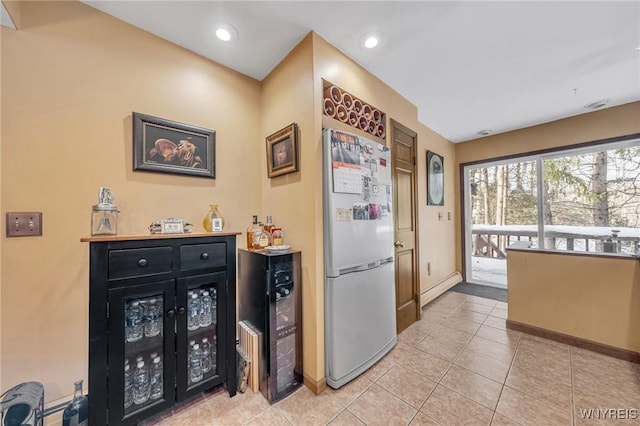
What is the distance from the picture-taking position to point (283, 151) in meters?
1.90

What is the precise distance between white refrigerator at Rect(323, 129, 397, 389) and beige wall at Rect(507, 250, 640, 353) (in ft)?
5.23

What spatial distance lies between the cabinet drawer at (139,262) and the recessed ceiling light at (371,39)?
2009mm

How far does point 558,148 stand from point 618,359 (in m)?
2.59

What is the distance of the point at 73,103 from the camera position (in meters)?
1.41

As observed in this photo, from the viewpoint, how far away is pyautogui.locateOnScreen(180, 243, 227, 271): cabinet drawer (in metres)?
1.45

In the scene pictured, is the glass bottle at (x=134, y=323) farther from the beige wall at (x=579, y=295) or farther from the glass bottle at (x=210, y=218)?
the beige wall at (x=579, y=295)

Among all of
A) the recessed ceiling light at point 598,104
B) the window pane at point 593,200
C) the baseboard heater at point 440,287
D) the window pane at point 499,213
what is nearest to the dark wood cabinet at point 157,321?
the baseboard heater at point 440,287

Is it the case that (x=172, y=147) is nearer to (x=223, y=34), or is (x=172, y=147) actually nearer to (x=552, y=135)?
(x=223, y=34)

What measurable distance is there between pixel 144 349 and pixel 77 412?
0.41 meters

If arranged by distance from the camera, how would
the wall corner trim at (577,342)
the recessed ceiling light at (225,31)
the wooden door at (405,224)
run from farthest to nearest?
1. the wooden door at (405,224)
2. the wall corner trim at (577,342)
3. the recessed ceiling light at (225,31)

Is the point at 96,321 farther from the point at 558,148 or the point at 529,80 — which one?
the point at 558,148

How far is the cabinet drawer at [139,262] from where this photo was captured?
123 centimetres

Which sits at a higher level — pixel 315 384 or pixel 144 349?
pixel 144 349


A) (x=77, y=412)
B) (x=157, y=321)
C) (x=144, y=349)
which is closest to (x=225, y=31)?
(x=157, y=321)
